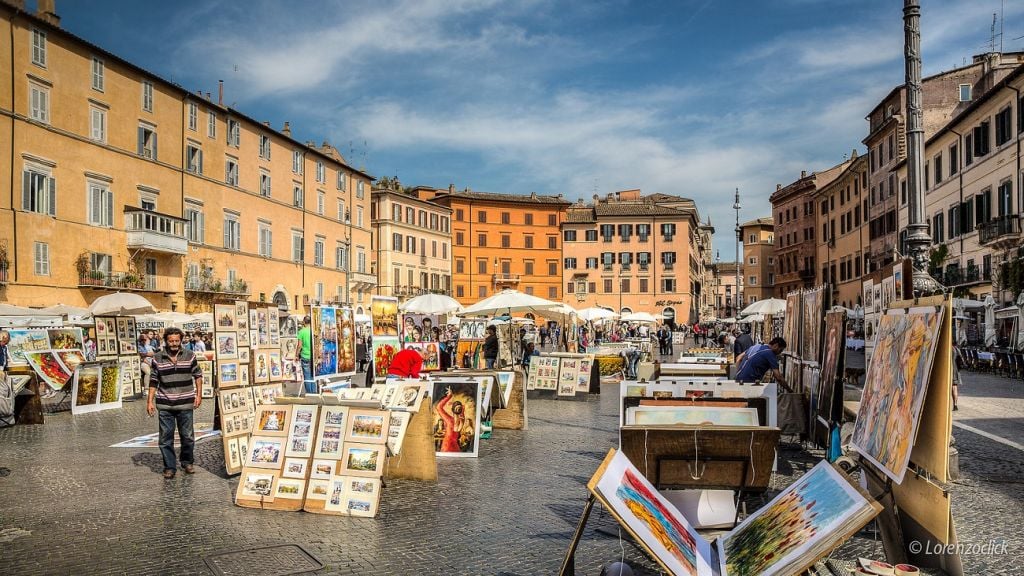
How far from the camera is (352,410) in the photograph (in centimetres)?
747

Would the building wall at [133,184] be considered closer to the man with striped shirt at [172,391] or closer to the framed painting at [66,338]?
the framed painting at [66,338]

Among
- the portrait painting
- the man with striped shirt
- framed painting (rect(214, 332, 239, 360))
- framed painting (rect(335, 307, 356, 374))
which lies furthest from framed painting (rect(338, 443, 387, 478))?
the portrait painting

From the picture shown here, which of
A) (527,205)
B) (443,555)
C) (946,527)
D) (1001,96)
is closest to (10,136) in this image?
(443,555)

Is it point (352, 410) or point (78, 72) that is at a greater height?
point (78, 72)

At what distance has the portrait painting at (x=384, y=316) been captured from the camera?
16922 mm

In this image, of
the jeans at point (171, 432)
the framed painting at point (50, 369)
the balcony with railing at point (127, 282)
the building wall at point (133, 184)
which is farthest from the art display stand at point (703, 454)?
the balcony with railing at point (127, 282)

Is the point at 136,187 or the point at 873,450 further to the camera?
the point at 136,187

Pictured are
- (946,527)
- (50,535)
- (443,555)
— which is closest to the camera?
(946,527)

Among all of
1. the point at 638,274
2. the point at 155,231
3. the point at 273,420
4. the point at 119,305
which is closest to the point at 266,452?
the point at 273,420

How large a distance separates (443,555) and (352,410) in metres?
2.20

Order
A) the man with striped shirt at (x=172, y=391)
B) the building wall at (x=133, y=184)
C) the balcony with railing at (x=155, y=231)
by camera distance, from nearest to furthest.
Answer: the man with striped shirt at (x=172, y=391) → the building wall at (x=133, y=184) → the balcony with railing at (x=155, y=231)

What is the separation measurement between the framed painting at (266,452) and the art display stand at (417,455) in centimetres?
124

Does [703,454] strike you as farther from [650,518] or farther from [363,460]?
[363,460]

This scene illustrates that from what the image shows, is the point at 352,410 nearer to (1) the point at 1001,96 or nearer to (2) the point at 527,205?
(1) the point at 1001,96
